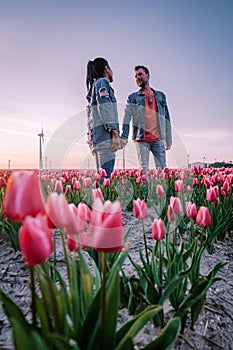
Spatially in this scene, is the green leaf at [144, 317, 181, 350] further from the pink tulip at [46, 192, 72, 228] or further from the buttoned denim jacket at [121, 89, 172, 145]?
the buttoned denim jacket at [121, 89, 172, 145]

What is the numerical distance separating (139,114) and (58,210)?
4817 millimetres

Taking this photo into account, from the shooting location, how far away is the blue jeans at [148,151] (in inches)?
213

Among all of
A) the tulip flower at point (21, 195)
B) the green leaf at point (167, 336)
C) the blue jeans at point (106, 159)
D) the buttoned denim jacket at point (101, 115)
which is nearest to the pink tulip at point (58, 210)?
the tulip flower at point (21, 195)

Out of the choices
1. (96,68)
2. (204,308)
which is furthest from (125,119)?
(204,308)

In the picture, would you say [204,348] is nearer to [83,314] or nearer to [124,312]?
[124,312]

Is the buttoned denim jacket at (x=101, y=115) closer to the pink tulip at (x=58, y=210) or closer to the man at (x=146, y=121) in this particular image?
the man at (x=146, y=121)

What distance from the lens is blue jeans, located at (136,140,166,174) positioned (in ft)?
17.7

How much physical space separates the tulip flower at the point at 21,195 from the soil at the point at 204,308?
769 mm

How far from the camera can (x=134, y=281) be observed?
4.73 ft

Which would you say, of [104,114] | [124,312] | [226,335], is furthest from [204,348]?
[104,114]

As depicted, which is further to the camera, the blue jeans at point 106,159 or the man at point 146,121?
the man at point 146,121

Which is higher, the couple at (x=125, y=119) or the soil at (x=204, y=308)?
the couple at (x=125, y=119)

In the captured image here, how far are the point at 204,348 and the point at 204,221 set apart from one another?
577 mm

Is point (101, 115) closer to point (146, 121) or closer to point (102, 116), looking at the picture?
point (102, 116)
